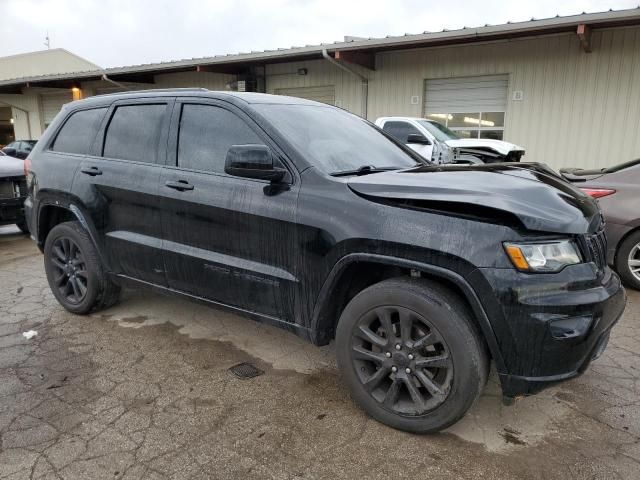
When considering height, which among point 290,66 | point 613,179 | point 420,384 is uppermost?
point 290,66

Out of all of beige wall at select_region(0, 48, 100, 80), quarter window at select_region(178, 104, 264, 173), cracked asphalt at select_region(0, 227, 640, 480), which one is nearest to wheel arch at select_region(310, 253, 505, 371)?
cracked asphalt at select_region(0, 227, 640, 480)

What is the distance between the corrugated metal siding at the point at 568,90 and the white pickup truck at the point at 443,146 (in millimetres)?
2038

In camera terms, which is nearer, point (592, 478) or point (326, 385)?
point (592, 478)

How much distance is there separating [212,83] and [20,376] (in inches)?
601

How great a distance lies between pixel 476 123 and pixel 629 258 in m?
7.65

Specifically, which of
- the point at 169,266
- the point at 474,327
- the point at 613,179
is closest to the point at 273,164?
the point at 169,266

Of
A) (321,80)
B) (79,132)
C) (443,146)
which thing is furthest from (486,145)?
(79,132)

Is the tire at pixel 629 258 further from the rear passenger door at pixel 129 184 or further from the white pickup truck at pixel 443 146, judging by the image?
the rear passenger door at pixel 129 184

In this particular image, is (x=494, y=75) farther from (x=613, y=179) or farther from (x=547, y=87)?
(x=613, y=179)

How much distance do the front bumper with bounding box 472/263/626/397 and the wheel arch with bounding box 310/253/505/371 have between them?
4 centimetres

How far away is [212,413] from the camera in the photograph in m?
2.78

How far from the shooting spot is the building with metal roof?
10.2 m

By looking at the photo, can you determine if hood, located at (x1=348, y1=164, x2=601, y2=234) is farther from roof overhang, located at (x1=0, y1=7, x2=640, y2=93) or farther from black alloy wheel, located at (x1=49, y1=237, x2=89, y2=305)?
roof overhang, located at (x1=0, y1=7, x2=640, y2=93)

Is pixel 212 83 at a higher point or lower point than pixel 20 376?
higher
